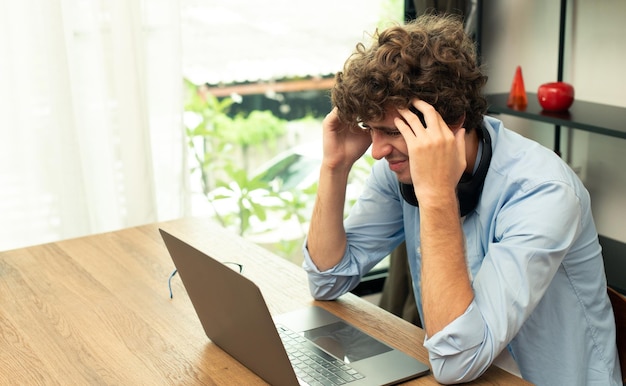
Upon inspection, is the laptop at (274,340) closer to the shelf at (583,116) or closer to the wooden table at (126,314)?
the wooden table at (126,314)

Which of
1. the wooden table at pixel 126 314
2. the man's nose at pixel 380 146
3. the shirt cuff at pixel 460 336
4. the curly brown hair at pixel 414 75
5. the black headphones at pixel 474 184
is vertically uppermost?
Result: the curly brown hair at pixel 414 75

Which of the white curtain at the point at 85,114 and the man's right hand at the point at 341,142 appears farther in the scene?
the white curtain at the point at 85,114

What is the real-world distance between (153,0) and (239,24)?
1.45 feet

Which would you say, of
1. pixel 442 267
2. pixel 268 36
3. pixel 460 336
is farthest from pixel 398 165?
pixel 268 36

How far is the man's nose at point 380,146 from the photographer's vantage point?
1.56m

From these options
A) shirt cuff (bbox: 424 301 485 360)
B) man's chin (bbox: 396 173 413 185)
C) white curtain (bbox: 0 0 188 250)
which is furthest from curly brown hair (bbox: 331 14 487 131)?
white curtain (bbox: 0 0 188 250)

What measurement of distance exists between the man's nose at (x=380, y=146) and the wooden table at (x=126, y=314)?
321 mm

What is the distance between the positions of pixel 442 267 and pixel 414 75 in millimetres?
366

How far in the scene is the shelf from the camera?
2.39 metres

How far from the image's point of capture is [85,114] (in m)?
2.60

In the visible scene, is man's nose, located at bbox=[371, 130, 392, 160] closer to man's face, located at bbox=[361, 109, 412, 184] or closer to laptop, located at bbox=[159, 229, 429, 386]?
man's face, located at bbox=[361, 109, 412, 184]

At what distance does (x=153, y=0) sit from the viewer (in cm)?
260

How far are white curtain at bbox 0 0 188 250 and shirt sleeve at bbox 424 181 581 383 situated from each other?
4.95 ft

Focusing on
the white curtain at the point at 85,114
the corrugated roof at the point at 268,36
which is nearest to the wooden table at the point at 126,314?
the white curtain at the point at 85,114
